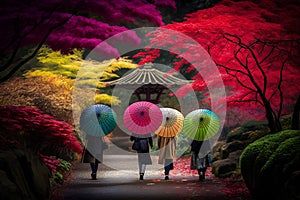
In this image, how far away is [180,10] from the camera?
29953 millimetres

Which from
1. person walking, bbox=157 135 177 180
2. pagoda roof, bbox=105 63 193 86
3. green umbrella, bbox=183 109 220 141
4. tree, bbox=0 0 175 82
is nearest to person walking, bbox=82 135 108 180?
person walking, bbox=157 135 177 180

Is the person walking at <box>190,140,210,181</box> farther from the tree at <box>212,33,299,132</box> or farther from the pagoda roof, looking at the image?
the pagoda roof

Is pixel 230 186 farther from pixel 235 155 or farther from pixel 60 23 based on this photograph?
pixel 60 23

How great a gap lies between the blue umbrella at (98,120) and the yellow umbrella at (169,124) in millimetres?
1761

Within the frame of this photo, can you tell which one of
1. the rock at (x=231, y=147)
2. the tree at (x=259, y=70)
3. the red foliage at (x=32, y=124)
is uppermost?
the tree at (x=259, y=70)

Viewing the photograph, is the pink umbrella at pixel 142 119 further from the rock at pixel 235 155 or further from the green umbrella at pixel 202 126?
the rock at pixel 235 155

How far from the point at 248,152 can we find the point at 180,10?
22880mm

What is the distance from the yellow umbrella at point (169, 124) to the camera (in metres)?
12.5

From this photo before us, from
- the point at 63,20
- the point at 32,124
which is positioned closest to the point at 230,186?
the point at 32,124

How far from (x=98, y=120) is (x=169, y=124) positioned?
7.81 ft

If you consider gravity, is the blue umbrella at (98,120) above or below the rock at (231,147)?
above

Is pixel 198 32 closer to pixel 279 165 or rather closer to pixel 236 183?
pixel 236 183

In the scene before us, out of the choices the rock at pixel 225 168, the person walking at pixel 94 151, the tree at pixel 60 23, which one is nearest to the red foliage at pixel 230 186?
the rock at pixel 225 168

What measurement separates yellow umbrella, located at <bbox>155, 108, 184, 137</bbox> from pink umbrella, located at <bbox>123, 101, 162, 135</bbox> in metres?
0.27
